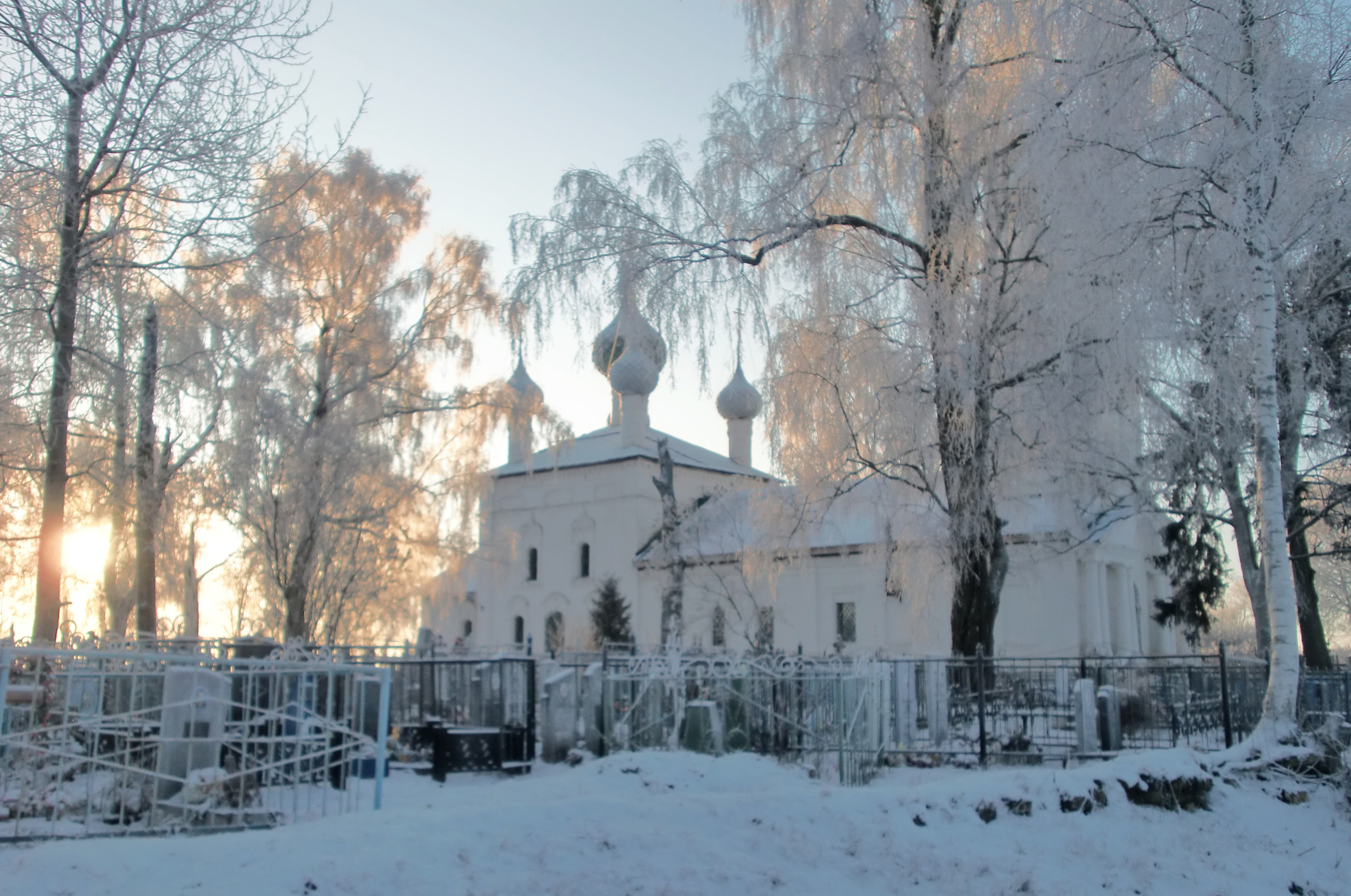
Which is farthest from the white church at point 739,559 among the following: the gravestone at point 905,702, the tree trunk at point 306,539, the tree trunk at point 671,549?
the tree trunk at point 306,539

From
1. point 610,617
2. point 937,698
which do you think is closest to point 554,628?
point 610,617

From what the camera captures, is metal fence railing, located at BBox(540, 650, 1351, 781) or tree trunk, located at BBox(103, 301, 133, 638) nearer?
metal fence railing, located at BBox(540, 650, 1351, 781)

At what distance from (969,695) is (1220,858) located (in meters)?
6.84

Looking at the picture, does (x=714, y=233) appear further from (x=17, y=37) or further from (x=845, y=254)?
(x=17, y=37)

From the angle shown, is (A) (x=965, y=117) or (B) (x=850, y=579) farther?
(B) (x=850, y=579)

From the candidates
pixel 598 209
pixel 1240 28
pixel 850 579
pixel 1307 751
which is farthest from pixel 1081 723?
pixel 850 579

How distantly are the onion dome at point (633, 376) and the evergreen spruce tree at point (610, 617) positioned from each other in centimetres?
754

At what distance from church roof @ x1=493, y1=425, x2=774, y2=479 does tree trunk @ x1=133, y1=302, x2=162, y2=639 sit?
64.3ft

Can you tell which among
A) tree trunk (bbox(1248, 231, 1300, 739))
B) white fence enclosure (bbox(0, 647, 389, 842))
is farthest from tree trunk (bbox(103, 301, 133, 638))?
tree trunk (bbox(1248, 231, 1300, 739))

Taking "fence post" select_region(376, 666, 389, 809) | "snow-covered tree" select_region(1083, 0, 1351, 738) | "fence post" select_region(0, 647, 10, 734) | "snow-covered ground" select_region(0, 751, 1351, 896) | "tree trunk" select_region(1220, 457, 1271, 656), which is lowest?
"snow-covered ground" select_region(0, 751, 1351, 896)

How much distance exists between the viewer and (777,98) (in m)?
16.8

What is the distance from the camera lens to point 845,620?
34.4 metres

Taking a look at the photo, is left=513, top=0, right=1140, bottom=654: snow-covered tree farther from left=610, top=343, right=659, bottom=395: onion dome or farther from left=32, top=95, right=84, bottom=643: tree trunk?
left=610, top=343, right=659, bottom=395: onion dome

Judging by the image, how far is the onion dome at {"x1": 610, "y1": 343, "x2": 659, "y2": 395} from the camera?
38969 millimetres
